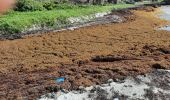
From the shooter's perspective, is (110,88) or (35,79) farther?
(35,79)

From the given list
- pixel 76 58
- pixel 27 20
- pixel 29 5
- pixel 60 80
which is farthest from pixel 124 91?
pixel 29 5

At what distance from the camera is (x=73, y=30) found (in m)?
21.2

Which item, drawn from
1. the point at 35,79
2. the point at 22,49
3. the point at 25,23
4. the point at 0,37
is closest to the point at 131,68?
the point at 35,79

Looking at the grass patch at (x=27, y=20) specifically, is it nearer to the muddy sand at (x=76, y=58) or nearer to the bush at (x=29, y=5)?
the bush at (x=29, y=5)

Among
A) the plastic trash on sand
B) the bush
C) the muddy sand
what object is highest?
the bush

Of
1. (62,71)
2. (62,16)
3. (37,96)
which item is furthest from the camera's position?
(62,16)

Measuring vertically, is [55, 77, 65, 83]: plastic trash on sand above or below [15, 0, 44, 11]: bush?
below

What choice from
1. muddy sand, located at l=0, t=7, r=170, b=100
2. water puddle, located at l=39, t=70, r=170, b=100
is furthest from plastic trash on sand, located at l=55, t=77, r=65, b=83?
water puddle, located at l=39, t=70, r=170, b=100

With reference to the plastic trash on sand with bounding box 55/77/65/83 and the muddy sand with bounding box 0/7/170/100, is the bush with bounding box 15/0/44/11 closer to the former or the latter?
the muddy sand with bounding box 0/7/170/100

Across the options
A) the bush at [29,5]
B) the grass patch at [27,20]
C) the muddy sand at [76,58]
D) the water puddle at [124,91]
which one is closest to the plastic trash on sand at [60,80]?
the muddy sand at [76,58]

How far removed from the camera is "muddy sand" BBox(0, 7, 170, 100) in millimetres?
10828

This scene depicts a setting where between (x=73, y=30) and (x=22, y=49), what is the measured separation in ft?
19.7

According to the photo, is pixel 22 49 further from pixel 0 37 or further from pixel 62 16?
pixel 62 16

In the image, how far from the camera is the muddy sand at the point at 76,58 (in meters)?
10.8
